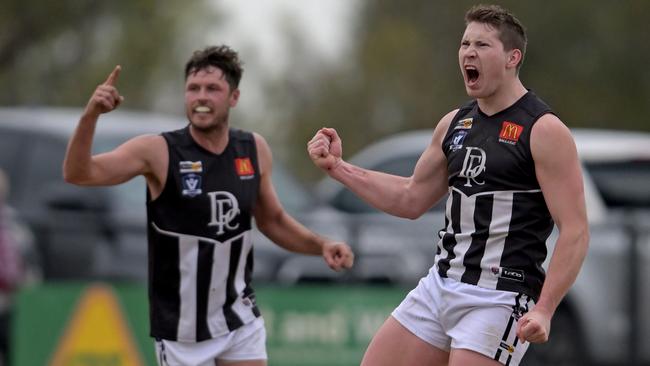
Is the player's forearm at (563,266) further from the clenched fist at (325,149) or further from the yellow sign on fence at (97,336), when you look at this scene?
the yellow sign on fence at (97,336)

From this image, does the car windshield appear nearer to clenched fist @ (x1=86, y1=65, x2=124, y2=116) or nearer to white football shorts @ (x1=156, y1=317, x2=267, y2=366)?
white football shorts @ (x1=156, y1=317, x2=267, y2=366)

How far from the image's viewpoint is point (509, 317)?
6.42m

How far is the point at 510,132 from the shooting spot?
21.0ft

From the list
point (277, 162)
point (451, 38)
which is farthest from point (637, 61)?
point (277, 162)

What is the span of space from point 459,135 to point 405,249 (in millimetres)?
5919

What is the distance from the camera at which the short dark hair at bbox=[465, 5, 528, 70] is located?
6.48 m

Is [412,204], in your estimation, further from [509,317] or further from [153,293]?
[153,293]

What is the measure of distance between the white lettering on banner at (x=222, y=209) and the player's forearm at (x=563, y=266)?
1.87m

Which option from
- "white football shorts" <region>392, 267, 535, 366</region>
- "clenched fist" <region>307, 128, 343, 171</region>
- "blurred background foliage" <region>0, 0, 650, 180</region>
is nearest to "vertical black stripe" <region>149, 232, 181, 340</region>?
"clenched fist" <region>307, 128, 343, 171</region>

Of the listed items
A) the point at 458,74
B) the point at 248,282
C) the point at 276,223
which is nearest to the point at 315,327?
the point at 276,223

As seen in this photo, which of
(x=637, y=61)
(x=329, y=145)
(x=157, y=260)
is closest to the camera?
(x=329, y=145)

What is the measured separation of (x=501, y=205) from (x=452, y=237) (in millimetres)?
316

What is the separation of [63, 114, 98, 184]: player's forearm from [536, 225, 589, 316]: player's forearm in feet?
7.38

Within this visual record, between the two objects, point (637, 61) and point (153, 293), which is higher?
point (637, 61)
